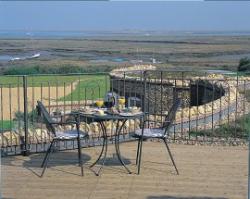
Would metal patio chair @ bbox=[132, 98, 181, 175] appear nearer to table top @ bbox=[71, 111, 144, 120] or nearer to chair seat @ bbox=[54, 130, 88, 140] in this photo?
table top @ bbox=[71, 111, 144, 120]

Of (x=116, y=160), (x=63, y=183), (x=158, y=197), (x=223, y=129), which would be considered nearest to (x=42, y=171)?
(x=63, y=183)

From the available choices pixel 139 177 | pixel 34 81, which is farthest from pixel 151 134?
pixel 34 81

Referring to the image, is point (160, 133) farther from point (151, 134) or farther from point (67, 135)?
point (67, 135)

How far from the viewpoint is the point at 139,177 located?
20.5ft

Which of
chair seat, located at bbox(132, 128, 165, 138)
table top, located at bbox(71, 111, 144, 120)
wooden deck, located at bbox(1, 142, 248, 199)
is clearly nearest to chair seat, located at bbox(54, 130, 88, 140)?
table top, located at bbox(71, 111, 144, 120)

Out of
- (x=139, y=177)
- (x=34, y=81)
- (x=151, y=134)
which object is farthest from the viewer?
(x=34, y=81)

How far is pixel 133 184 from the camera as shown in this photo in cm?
594

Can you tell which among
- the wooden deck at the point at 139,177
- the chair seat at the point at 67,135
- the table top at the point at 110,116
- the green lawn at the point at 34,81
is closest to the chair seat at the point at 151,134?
the table top at the point at 110,116

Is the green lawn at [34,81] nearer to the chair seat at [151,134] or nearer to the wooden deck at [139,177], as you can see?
the wooden deck at [139,177]

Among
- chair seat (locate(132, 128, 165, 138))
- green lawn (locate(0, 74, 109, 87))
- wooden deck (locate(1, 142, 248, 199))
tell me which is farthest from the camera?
green lawn (locate(0, 74, 109, 87))

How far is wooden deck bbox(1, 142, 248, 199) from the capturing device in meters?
5.59

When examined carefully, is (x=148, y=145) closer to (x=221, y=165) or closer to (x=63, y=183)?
(x=221, y=165)

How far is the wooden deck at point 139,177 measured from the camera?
220 inches

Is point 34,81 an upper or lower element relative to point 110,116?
lower
